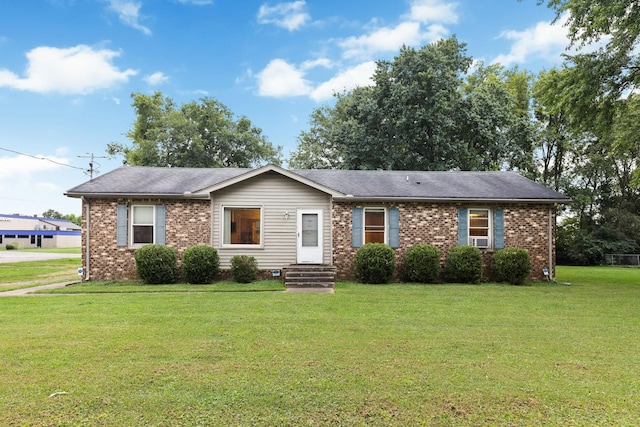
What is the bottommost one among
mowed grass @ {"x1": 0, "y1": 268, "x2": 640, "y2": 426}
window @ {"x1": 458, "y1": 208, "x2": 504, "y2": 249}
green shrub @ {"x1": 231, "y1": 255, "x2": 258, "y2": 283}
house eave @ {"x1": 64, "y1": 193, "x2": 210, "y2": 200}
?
mowed grass @ {"x1": 0, "y1": 268, "x2": 640, "y2": 426}

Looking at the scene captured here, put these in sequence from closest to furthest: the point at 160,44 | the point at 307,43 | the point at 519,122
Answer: the point at 160,44, the point at 307,43, the point at 519,122

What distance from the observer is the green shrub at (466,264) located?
12000 millimetres

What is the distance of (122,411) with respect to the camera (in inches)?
124

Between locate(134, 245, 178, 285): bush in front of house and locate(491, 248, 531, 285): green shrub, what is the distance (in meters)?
10.7

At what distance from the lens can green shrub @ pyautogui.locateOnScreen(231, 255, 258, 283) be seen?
465 inches

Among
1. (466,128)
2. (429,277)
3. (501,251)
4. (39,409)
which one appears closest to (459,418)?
(39,409)

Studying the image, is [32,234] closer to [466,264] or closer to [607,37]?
[466,264]

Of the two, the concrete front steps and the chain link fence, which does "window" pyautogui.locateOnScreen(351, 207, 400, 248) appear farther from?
the chain link fence

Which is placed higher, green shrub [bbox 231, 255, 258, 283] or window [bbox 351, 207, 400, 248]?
window [bbox 351, 207, 400, 248]

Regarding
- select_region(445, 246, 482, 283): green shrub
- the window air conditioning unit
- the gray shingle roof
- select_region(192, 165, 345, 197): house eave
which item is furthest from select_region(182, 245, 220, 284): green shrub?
the window air conditioning unit

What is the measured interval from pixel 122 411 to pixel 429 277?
10371 millimetres

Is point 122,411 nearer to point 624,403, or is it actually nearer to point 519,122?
point 624,403

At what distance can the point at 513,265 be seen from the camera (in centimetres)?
1198

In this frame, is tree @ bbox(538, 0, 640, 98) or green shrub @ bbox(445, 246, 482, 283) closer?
tree @ bbox(538, 0, 640, 98)
